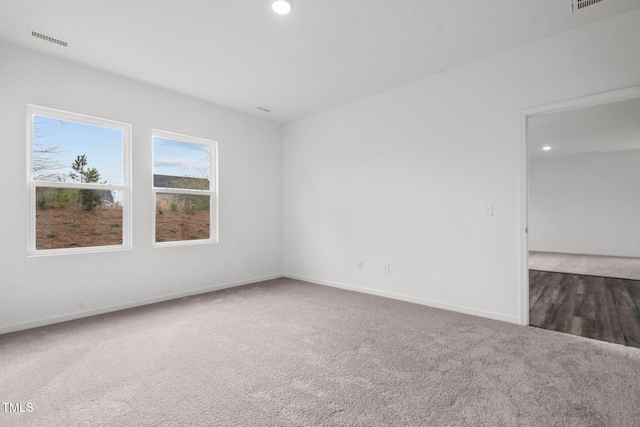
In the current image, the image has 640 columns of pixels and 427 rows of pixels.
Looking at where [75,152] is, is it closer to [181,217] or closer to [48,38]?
[48,38]

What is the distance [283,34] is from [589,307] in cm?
460

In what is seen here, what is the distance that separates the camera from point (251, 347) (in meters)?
2.58

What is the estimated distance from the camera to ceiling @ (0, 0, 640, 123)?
2.46 metres

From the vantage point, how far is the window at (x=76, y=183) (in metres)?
3.14

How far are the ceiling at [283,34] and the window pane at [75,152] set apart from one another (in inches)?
28.1

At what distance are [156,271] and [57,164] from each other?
5.26ft

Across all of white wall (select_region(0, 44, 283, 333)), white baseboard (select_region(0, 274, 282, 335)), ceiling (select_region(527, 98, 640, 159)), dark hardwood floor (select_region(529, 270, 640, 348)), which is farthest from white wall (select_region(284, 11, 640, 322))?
white baseboard (select_region(0, 274, 282, 335))

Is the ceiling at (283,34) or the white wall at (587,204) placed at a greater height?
the ceiling at (283,34)

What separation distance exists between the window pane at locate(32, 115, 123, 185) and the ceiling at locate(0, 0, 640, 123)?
714 mm

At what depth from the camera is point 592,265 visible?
6660mm

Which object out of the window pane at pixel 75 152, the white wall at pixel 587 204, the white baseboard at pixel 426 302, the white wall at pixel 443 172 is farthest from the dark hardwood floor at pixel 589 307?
the window pane at pixel 75 152

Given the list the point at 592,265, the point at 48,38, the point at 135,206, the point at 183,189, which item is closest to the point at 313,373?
the point at 135,206

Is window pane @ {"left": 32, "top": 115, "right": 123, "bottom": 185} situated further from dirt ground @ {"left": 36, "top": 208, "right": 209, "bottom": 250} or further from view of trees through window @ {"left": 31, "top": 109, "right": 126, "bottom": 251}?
dirt ground @ {"left": 36, "top": 208, "right": 209, "bottom": 250}

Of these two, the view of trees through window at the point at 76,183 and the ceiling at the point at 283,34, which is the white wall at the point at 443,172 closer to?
the ceiling at the point at 283,34
